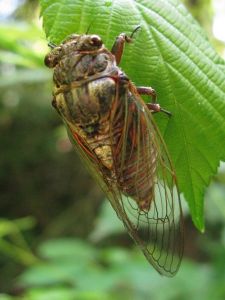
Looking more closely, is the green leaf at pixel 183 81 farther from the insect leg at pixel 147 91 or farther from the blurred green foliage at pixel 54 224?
the blurred green foliage at pixel 54 224

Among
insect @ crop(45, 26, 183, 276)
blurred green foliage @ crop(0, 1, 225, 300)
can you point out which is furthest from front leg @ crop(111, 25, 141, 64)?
blurred green foliage @ crop(0, 1, 225, 300)

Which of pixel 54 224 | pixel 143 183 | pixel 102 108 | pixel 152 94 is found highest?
pixel 152 94

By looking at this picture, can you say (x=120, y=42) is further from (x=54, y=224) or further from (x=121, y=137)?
(x=54, y=224)

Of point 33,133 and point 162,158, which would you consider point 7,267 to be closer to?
point 33,133

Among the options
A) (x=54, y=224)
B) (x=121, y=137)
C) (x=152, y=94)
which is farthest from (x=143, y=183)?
(x=54, y=224)

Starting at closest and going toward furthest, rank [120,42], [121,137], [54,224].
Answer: [120,42] < [121,137] < [54,224]

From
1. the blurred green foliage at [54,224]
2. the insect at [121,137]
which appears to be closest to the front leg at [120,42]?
the insect at [121,137]

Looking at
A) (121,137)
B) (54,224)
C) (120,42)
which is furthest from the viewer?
(54,224)
